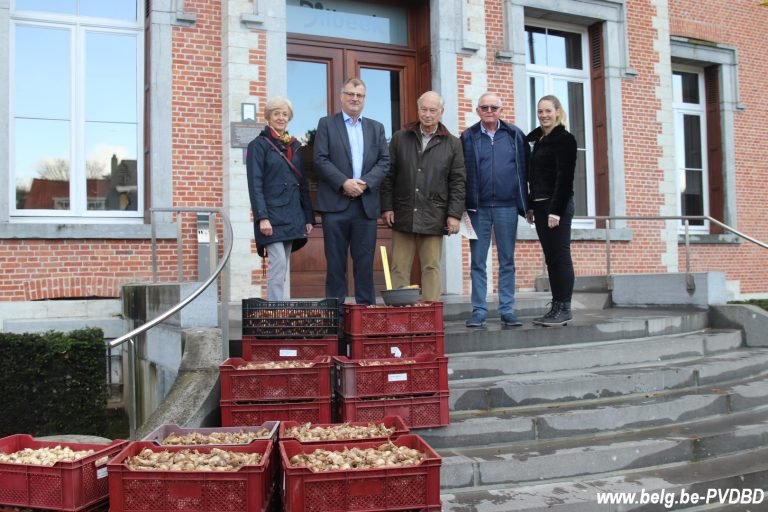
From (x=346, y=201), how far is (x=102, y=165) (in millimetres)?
4112

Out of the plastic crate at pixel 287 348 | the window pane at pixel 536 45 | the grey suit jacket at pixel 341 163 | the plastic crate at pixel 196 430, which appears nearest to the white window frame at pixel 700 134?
the window pane at pixel 536 45

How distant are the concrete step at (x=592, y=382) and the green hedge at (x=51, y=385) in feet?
11.7

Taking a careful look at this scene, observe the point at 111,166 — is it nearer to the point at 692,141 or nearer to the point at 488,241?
the point at 488,241

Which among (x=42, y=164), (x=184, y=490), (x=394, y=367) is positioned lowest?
(x=184, y=490)

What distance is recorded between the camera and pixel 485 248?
20.6ft

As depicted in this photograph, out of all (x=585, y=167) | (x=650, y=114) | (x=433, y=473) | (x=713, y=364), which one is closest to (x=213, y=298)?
(x=433, y=473)

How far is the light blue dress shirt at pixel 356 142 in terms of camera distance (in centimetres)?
582

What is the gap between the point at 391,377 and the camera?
4.53 metres

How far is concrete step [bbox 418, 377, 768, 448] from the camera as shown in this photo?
15.6ft

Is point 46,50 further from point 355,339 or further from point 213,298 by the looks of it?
point 355,339

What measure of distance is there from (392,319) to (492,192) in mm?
1866

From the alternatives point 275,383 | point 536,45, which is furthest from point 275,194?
point 536,45

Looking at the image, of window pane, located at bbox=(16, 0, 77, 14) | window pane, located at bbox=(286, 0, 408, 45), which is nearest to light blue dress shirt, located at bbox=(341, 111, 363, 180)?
window pane, located at bbox=(286, 0, 408, 45)

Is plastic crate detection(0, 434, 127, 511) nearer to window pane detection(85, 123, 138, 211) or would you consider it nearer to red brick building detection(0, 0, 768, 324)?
red brick building detection(0, 0, 768, 324)
